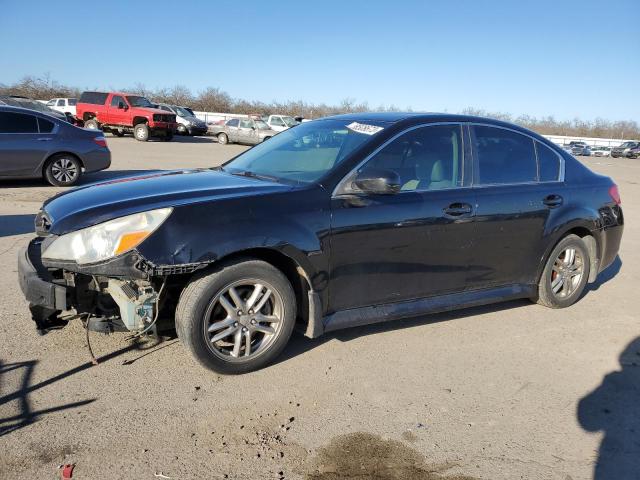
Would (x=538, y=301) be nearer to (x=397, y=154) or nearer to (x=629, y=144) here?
(x=397, y=154)

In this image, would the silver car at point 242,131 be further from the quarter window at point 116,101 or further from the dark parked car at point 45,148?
the dark parked car at point 45,148

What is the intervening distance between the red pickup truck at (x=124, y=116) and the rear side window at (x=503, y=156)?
24682mm

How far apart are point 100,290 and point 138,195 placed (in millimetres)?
659

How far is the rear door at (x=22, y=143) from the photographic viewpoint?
10.2 metres

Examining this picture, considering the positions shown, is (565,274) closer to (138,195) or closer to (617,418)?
(617,418)

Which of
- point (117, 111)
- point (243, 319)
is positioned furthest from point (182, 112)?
point (243, 319)

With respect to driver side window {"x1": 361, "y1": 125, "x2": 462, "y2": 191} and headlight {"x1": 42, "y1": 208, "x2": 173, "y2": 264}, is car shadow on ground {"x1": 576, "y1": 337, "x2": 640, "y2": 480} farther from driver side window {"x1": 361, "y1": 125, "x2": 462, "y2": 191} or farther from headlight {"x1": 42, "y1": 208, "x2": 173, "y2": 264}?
headlight {"x1": 42, "y1": 208, "x2": 173, "y2": 264}

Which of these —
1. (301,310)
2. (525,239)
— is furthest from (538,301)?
(301,310)

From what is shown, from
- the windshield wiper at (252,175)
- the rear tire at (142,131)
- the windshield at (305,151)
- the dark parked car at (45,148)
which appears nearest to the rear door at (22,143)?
the dark parked car at (45,148)

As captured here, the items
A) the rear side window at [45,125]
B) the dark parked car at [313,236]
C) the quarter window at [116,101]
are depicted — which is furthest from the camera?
→ the quarter window at [116,101]

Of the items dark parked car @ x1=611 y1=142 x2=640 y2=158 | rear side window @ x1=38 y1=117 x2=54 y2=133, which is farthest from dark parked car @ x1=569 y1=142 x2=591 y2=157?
rear side window @ x1=38 y1=117 x2=54 y2=133

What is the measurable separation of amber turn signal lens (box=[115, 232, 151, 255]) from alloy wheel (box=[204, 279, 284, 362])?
579 mm

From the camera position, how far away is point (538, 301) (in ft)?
17.0

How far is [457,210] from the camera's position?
13.8 ft
